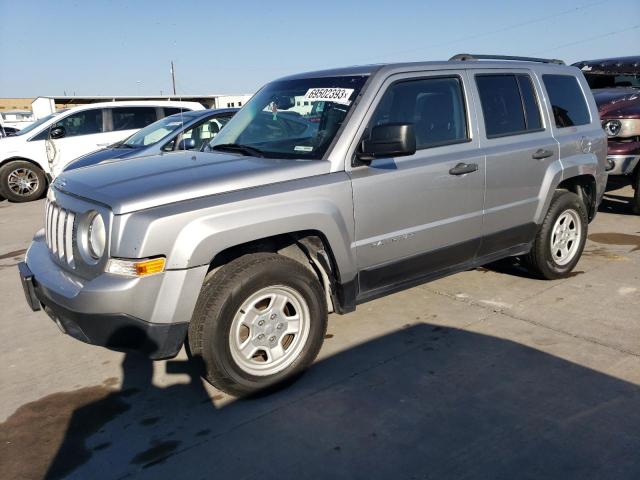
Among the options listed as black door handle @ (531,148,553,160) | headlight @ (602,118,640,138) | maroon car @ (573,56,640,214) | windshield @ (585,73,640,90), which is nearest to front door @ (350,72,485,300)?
black door handle @ (531,148,553,160)

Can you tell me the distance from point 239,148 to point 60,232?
1290mm

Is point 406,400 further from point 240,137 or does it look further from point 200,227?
point 240,137

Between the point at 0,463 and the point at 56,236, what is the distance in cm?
126

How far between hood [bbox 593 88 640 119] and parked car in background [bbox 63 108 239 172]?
531 centimetres

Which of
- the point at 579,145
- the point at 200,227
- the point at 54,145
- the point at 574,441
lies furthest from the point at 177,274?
the point at 54,145

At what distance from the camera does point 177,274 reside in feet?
9.01

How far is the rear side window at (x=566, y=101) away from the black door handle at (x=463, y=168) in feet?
4.16

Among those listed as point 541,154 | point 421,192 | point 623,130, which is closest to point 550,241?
point 541,154

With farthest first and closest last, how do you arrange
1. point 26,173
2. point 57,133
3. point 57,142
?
point 26,173, point 57,142, point 57,133

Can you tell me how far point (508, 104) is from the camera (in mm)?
4309

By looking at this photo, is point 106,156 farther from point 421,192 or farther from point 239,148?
point 421,192

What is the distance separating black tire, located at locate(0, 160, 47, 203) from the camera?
10.5 m

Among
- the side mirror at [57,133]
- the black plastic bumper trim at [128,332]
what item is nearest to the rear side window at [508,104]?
the black plastic bumper trim at [128,332]

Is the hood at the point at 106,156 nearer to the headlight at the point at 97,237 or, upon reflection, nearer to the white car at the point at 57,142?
the white car at the point at 57,142
